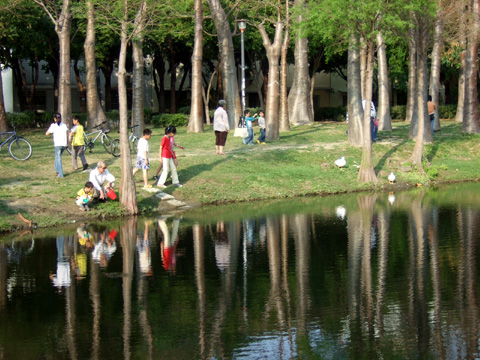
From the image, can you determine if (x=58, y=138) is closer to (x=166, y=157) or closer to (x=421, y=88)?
(x=166, y=157)

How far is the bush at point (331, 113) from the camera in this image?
51.4 m

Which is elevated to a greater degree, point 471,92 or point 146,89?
point 146,89

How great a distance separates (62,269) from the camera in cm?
1181

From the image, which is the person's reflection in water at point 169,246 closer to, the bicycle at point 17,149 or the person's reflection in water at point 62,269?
the person's reflection in water at point 62,269

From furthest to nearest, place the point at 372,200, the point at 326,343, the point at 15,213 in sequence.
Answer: the point at 372,200 < the point at 15,213 < the point at 326,343

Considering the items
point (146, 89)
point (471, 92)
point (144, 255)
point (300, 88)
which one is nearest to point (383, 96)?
point (300, 88)

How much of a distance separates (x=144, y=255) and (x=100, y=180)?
552cm

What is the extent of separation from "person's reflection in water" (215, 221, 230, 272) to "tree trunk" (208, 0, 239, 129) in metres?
17.7

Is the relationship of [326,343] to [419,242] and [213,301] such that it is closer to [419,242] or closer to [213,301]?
Answer: [213,301]

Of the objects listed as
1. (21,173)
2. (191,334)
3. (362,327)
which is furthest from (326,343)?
(21,173)

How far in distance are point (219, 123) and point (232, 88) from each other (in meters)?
9.19

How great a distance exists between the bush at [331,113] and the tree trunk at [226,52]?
19.3 metres

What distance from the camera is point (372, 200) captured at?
19.9m

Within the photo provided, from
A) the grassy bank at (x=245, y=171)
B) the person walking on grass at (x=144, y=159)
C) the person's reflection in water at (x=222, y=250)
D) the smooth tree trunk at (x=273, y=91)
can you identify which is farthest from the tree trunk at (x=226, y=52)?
the person's reflection in water at (x=222, y=250)
